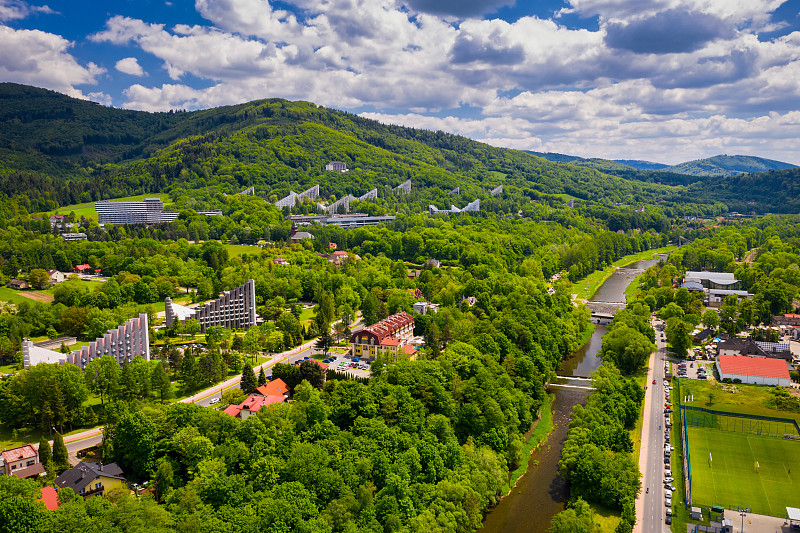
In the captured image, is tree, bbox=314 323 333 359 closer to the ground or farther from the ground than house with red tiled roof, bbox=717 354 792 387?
farther from the ground

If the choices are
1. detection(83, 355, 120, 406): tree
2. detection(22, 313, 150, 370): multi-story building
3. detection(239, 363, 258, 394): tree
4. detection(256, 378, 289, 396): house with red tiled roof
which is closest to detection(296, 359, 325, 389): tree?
detection(256, 378, 289, 396): house with red tiled roof

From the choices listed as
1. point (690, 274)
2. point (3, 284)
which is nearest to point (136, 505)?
point (3, 284)

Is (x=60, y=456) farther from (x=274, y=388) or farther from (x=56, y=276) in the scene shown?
(x=56, y=276)

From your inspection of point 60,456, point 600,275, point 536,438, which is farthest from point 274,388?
point 600,275

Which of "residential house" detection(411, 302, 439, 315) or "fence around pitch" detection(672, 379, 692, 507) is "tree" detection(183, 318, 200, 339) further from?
"fence around pitch" detection(672, 379, 692, 507)

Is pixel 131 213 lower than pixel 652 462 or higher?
higher

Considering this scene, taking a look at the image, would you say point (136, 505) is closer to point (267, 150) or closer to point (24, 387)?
point (24, 387)
